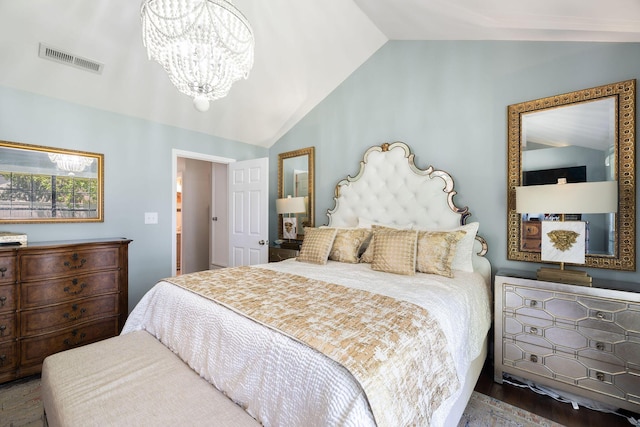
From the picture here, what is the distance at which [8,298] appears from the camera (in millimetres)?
2059

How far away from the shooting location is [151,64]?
2.62m

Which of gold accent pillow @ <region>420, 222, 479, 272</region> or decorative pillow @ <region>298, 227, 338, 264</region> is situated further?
decorative pillow @ <region>298, 227, 338, 264</region>

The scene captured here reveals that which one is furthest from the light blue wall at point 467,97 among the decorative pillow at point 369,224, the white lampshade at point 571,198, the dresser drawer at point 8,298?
the dresser drawer at point 8,298

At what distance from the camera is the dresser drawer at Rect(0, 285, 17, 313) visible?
2.04 metres

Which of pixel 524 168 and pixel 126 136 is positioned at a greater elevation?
pixel 126 136

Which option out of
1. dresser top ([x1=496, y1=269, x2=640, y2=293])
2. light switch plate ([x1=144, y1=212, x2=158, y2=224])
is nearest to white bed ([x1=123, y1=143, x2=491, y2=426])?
dresser top ([x1=496, y1=269, x2=640, y2=293])

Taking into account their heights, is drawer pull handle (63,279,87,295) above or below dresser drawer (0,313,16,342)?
above

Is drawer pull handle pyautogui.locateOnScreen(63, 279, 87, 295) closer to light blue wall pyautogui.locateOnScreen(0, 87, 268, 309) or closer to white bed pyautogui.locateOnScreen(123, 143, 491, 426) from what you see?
light blue wall pyautogui.locateOnScreen(0, 87, 268, 309)

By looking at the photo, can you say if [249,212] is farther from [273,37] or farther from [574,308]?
[574,308]

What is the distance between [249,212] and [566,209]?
3.20 m

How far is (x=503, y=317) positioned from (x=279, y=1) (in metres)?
3.09

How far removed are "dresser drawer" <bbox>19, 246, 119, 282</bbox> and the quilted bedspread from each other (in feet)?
3.88

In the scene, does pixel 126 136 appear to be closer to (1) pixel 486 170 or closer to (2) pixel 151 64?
(2) pixel 151 64

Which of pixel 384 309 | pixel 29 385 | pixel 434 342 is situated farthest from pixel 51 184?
pixel 434 342
